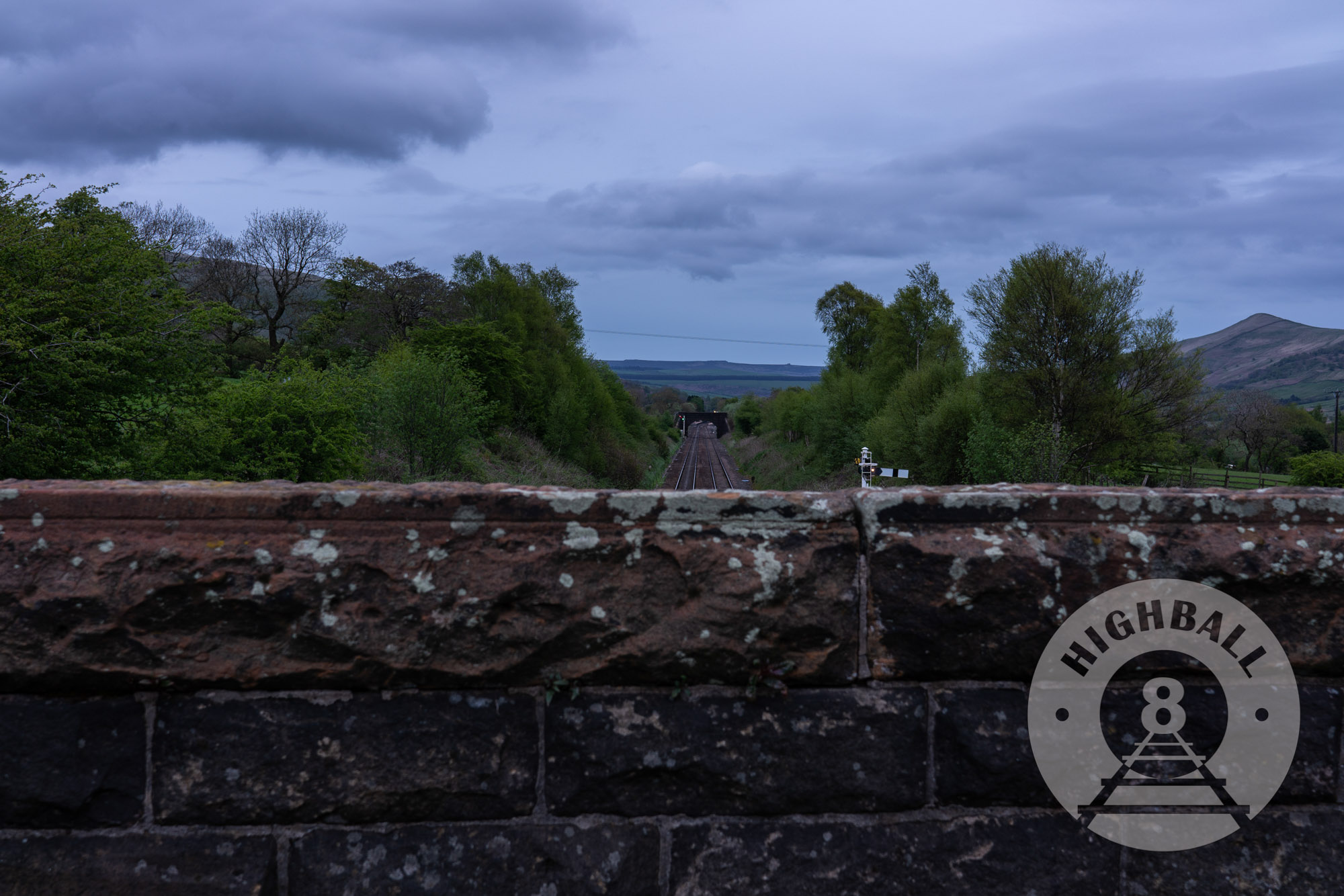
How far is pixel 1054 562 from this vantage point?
5.55 ft

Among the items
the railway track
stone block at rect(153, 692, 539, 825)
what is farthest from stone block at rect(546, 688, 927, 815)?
the railway track

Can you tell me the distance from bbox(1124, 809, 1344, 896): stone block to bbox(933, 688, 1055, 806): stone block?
9.8 inches

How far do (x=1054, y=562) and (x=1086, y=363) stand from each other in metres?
36.2

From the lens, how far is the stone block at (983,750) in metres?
1.73

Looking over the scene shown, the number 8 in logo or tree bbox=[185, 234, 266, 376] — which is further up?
tree bbox=[185, 234, 266, 376]

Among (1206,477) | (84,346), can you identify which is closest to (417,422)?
(84,346)

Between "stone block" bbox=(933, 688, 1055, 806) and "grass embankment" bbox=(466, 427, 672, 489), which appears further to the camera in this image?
"grass embankment" bbox=(466, 427, 672, 489)

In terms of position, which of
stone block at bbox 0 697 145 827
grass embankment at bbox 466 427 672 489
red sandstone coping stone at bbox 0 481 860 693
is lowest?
grass embankment at bbox 466 427 672 489

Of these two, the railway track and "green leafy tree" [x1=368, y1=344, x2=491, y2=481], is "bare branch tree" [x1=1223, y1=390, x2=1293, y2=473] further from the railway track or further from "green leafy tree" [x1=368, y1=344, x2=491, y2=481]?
"green leafy tree" [x1=368, y1=344, x2=491, y2=481]

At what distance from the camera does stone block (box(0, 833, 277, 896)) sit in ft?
5.41

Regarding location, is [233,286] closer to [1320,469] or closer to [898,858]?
[898,858]

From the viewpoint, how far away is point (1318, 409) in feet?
272

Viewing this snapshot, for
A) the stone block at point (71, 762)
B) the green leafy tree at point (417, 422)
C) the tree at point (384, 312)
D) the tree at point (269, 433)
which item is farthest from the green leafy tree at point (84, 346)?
the tree at point (384, 312)

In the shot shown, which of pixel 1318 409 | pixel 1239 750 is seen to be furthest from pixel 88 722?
pixel 1318 409
